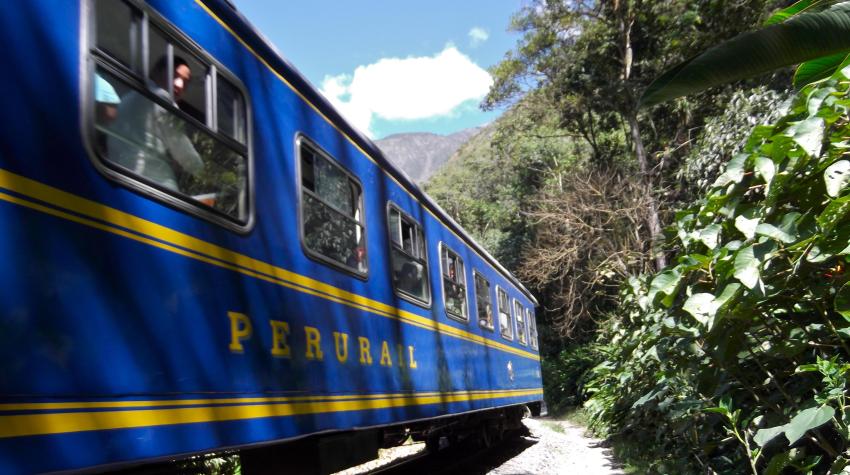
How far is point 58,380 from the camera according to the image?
1855 millimetres

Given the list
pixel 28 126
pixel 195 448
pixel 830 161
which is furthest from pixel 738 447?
pixel 28 126

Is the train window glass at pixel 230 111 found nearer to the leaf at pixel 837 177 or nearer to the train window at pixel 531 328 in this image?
the leaf at pixel 837 177

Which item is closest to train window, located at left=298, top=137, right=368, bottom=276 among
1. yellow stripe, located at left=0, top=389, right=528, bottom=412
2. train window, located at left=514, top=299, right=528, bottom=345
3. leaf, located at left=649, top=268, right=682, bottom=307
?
yellow stripe, located at left=0, top=389, right=528, bottom=412

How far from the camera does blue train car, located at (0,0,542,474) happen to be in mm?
1876

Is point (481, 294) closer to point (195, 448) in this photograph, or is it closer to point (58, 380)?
point (195, 448)

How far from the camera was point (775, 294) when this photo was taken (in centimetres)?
308

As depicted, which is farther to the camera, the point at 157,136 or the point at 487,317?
the point at 487,317

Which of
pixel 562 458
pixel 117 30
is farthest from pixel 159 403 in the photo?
pixel 562 458

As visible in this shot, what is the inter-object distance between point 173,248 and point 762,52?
3.48 m

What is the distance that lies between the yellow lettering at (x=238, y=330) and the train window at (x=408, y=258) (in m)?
2.12

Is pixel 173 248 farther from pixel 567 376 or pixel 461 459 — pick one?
pixel 567 376

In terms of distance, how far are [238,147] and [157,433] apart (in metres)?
1.41

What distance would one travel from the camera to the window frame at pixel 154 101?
85.7 inches

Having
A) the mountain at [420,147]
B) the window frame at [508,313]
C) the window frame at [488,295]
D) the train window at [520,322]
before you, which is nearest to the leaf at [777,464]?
the window frame at [488,295]
